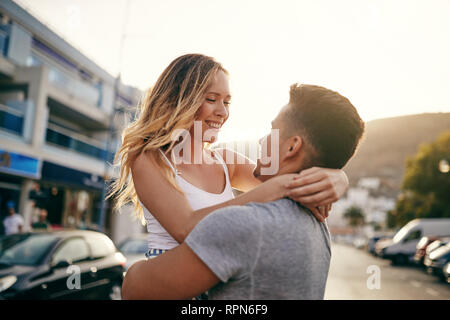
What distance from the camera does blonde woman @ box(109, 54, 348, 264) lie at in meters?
1.49

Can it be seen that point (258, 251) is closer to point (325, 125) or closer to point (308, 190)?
point (308, 190)

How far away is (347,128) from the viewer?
1.54 meters

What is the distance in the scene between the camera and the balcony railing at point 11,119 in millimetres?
14805

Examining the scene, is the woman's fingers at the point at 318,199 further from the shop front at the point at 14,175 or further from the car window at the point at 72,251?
the shop front at the point at 14,175

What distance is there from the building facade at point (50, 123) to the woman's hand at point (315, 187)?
13.2 metres

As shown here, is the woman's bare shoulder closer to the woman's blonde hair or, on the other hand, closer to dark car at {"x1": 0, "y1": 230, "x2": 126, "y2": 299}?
the woman's blonde hair

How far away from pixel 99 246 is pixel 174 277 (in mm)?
6548

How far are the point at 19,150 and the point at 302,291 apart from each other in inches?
621

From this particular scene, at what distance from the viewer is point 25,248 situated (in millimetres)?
6180

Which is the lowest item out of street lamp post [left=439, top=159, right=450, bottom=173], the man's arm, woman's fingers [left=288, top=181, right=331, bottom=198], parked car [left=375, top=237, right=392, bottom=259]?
parked car [left=375, top=237, right=392, bottom=259]

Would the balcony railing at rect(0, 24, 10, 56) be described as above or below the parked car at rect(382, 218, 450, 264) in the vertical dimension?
above

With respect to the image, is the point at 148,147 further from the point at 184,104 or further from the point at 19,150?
the point at 19,150

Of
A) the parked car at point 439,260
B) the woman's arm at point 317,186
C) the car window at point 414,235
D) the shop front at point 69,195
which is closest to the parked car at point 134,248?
the shop front at point 69,195

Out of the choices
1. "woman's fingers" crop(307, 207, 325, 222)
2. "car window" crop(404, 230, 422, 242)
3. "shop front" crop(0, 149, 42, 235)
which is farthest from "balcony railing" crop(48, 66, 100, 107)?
"car window" crop(404, 230, 422, 242)
